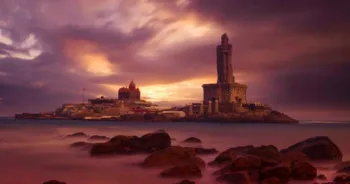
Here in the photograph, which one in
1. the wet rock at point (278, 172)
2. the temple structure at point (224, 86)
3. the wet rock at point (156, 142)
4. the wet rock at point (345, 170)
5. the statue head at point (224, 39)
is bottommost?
the wet rock at point (345, 170)

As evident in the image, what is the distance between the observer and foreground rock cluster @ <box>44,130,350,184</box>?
16.8 metres

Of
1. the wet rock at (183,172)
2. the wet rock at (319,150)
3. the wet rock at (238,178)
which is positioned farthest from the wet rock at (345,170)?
the wet rock at (183,172)

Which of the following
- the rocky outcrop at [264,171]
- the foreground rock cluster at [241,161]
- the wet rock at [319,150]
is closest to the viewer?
the rocky outcrop at [264,171]

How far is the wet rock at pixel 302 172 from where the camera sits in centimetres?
1756

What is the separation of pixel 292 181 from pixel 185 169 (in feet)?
16.1

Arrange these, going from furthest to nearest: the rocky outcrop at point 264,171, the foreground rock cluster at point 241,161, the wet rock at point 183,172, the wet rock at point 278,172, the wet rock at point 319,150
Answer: the wet rock at point 319,150 < the wet rock at point 183,172 < the foreground rock cluster at point 241,161 < the wet rock at point 278,172 < the rocky outcrop at point 264,171

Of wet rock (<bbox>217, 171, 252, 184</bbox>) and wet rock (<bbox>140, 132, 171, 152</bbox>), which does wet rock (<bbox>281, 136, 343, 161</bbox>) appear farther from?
wet rock (<bbox>217, 171, 252, 184</bbox>)

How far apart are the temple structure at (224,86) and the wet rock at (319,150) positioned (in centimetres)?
13539

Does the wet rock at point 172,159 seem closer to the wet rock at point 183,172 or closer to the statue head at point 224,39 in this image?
the wet rock at point 183,172

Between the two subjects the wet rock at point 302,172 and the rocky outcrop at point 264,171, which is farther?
the wet rock at point 302,172

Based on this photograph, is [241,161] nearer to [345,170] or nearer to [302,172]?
[302,172]

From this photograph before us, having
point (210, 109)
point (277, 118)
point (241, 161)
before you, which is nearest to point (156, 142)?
point (241, 161)

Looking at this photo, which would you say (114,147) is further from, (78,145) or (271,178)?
(271,178)

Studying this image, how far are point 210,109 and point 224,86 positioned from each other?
16652 millimetres
